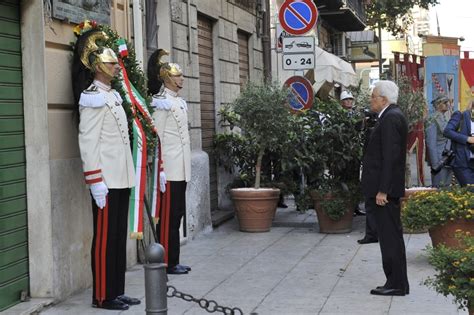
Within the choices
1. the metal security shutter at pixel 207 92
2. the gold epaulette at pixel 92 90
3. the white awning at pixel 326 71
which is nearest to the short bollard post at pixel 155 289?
the gold epaulette at pixel 92 90

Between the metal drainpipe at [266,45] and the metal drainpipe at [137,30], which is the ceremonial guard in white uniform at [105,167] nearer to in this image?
the metal drainpipe at [137,30]

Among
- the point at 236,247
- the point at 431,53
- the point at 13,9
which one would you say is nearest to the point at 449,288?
the point at 13,9

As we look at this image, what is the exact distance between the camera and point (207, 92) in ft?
40.0

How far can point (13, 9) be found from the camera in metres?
6.46

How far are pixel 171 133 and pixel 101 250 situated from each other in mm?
1851

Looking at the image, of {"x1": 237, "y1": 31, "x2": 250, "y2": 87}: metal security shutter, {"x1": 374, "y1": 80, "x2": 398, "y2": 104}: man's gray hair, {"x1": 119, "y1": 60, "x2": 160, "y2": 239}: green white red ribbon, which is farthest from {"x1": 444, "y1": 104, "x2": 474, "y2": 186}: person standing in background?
{"x1": 119, "y1": 60, "x2": 160, "y2": 239}: green white red ribbon

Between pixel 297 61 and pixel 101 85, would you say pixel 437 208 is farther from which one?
pixel 297 61

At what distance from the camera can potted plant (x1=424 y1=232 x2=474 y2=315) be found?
4770 millimetres

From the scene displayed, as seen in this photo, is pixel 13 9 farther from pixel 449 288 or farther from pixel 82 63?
pixel 449 288

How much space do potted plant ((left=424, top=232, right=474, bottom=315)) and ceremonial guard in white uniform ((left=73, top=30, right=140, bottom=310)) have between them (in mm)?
2569

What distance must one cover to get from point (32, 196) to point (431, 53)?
1318 centimetres

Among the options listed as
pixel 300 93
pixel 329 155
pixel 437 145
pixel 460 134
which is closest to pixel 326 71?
pixel 437 145

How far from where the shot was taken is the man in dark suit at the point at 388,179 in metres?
6.68

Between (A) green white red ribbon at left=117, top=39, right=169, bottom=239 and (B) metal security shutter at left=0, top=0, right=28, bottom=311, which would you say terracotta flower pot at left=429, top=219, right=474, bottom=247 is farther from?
(B) metal security shutter at left=0, top=0, right=28, bottom=311
